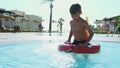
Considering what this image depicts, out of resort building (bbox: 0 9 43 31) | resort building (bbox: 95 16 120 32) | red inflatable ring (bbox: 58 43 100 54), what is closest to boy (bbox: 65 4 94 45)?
red inflatable ring (bbox: 58 43 100 54)

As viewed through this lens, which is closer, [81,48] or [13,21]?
[81,48]

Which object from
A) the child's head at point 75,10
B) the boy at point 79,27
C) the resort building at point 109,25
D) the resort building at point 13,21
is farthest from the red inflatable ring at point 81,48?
the resort building at point 109,25

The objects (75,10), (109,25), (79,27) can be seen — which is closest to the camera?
(75,10)

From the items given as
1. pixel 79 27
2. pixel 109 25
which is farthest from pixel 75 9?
pixel 109 25

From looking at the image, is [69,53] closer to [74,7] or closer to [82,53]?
[82,53]

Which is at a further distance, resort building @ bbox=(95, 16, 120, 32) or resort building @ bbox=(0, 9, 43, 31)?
resort building @ bbox=(95, 16, 120, 32)

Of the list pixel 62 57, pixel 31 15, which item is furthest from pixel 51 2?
pixel 62 57

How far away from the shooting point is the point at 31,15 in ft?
274

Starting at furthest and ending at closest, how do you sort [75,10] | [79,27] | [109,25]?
[109,25] → [79,27] → [75,10]

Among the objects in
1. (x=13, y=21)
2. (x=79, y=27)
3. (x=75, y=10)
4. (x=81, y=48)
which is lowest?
(x=81, y=48)

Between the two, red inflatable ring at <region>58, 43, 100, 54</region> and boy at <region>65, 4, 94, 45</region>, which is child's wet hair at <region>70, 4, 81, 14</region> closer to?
boy at <region>65, 4, 94, 45</region>

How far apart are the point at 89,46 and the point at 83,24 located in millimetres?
458

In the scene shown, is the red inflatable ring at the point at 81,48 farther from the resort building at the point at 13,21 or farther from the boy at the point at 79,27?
the resort building at the point at 13,21

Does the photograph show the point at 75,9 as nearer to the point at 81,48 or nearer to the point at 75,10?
the point at 75,10
